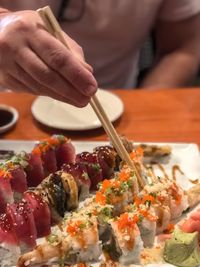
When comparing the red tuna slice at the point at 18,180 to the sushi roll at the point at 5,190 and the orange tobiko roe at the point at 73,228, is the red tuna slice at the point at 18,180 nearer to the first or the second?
the sushi roll at the point at 5,190

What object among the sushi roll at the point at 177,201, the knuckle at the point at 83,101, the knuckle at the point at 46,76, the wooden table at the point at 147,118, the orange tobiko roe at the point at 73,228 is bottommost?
the wooden table at the point at 147,118

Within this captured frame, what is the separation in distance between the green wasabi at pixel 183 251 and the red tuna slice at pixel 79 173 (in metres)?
0.36

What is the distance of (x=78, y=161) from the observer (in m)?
1.78

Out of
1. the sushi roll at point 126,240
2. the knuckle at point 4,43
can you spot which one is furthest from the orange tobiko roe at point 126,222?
the knuckle at point 4,43

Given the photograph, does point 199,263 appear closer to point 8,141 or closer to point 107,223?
point 107,223

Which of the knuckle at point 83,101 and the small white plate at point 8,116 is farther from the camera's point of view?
the small white plate at point 8,116

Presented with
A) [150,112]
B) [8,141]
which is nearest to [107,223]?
[8,141]

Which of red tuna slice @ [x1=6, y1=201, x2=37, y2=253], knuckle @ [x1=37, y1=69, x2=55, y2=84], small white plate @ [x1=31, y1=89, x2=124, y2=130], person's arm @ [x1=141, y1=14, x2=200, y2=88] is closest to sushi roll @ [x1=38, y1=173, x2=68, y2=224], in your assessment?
red tuna slice @ [x1=6, y1=201, x2=37, y2=253]

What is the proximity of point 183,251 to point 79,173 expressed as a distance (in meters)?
0.42

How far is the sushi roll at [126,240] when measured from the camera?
1.44 m

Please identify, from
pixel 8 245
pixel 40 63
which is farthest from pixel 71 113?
pixel 8 245

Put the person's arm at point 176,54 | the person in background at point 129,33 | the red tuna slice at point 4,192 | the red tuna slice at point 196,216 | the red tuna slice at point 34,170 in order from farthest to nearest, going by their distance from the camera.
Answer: the person's arm at point 176,54 → the person in background at point 129,33 → the red tuna slice at point 34,170 → the red tuna slice at point 4,192 → the red tuna slice at point 196,216

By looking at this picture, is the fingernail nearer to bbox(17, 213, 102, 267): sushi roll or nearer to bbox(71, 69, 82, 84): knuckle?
bbox(71, 69, 82, 84): knuckle

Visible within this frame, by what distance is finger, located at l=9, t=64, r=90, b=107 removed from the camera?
150 centimetres
